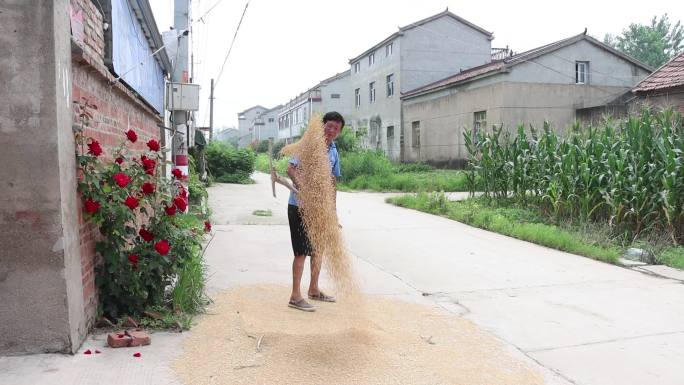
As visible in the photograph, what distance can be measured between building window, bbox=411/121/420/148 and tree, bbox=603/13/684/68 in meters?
34.6

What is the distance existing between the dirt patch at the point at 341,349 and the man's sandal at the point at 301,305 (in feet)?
0.18

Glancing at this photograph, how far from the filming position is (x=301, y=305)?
463 centimetres

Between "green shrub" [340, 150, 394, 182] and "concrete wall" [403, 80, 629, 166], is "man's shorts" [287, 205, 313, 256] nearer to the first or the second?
"concrete wall" [403, 80, 629, 166]

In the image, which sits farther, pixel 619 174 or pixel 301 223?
pixel 619 174

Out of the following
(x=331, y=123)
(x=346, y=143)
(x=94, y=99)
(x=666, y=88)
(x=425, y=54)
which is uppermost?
(x=425, y=54)

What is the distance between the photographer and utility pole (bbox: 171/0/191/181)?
9.68 metres

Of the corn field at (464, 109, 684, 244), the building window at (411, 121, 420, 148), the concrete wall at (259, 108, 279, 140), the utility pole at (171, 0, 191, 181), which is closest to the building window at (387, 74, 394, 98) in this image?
the building window at (411, 121, 420, 148)

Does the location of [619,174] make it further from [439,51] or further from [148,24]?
[439,51]

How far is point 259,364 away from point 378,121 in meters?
31.5

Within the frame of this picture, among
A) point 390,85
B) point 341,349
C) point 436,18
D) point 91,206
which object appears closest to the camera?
point 91,206

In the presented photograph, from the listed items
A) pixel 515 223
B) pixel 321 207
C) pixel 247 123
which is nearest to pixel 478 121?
pixel 515 223

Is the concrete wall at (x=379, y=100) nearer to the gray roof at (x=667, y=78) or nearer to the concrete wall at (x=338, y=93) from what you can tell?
the concrete wall at (x=338, y=93)

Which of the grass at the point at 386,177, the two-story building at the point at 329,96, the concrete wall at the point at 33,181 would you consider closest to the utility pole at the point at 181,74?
the concrete wall at the point at 33,181

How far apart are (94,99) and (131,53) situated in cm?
243
